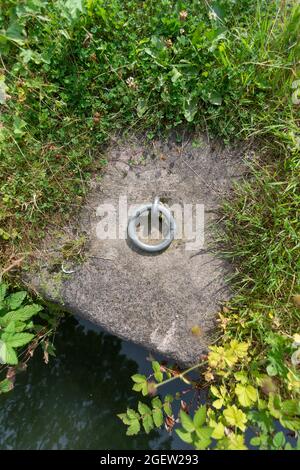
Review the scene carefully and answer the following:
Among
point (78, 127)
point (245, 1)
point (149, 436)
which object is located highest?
point (245, 1)

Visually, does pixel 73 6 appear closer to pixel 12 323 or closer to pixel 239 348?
pixel 12 323

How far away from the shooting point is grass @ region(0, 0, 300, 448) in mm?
2635

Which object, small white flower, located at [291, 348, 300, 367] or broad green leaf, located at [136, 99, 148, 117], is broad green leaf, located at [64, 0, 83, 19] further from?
small white flower, located at [291, 348, 300, 367]

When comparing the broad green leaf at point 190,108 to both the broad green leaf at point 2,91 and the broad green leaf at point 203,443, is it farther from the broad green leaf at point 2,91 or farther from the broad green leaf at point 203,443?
the broad green leaf at point 203,443

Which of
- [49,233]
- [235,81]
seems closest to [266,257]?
[235,81]

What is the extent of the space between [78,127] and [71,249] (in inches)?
32.8

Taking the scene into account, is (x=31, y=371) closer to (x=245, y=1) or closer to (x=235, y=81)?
(x=235, y=81)

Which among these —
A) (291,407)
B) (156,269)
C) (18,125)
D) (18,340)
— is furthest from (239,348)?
(18,125)

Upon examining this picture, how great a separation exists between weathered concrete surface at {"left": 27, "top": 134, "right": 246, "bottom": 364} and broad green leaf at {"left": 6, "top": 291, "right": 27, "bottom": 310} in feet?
0.41

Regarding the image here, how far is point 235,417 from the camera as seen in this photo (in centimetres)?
237

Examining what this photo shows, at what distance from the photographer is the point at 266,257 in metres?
2.64

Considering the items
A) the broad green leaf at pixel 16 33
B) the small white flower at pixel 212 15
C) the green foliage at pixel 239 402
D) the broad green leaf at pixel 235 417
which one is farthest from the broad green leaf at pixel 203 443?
the broad green leaf at pixel 16 33

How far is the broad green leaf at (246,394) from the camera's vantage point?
2.36 metres

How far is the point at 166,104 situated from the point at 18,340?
1798 mm
